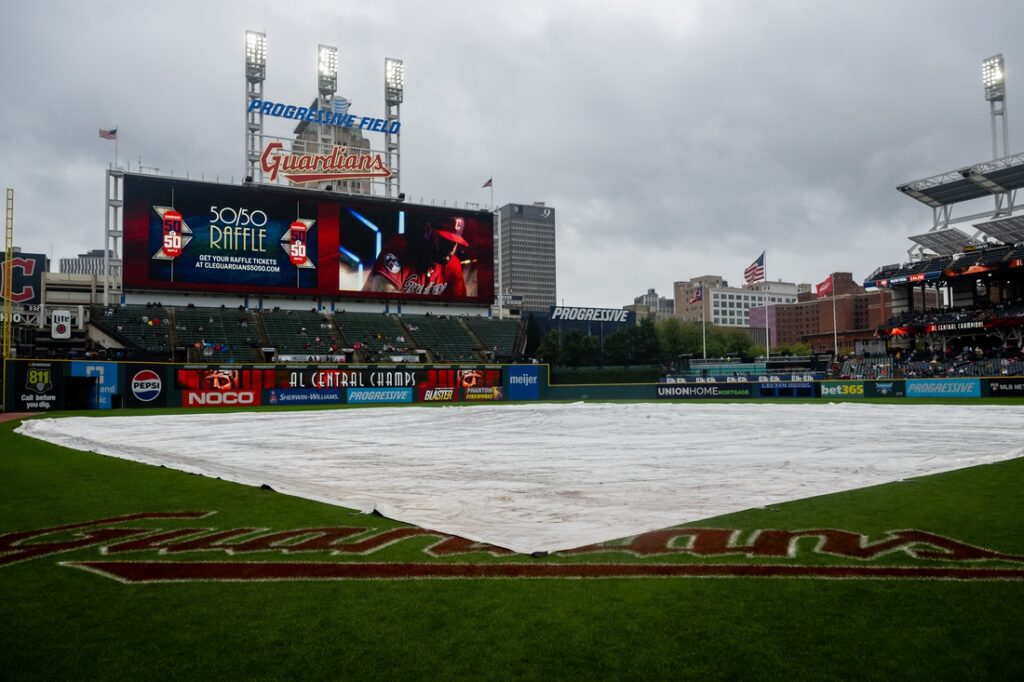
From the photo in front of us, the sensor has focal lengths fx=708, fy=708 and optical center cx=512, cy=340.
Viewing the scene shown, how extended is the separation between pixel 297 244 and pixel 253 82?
1600cm

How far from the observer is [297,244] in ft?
199

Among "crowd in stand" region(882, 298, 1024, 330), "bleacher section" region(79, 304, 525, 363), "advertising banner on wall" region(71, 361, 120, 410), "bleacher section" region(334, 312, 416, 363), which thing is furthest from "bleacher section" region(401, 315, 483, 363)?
"crowd in stand" region(882, 298, 1024, 330)

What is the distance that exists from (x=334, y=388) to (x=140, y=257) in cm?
2101

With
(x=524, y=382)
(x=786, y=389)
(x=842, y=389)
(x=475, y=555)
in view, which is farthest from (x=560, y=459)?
(x=524, y=382)

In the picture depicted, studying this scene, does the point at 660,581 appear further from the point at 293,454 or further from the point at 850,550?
the point at 293,454

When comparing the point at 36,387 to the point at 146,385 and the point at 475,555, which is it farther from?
the point at 475,555

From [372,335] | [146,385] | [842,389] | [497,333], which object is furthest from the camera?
[497,333]

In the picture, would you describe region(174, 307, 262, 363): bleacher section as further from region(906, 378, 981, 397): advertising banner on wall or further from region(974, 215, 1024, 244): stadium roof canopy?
region(974, 215, 1024, 244): stadium roof canopy

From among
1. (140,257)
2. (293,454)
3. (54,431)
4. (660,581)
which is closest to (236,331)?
(140,257)

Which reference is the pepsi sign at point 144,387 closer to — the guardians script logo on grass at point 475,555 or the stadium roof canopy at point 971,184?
the guardians script logo on grass at point 475,555

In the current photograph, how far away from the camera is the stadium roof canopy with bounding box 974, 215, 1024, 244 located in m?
57.0

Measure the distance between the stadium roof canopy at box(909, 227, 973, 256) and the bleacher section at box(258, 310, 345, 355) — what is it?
52.6 metres

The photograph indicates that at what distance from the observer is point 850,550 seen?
5.89m

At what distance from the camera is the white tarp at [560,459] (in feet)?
25.5
